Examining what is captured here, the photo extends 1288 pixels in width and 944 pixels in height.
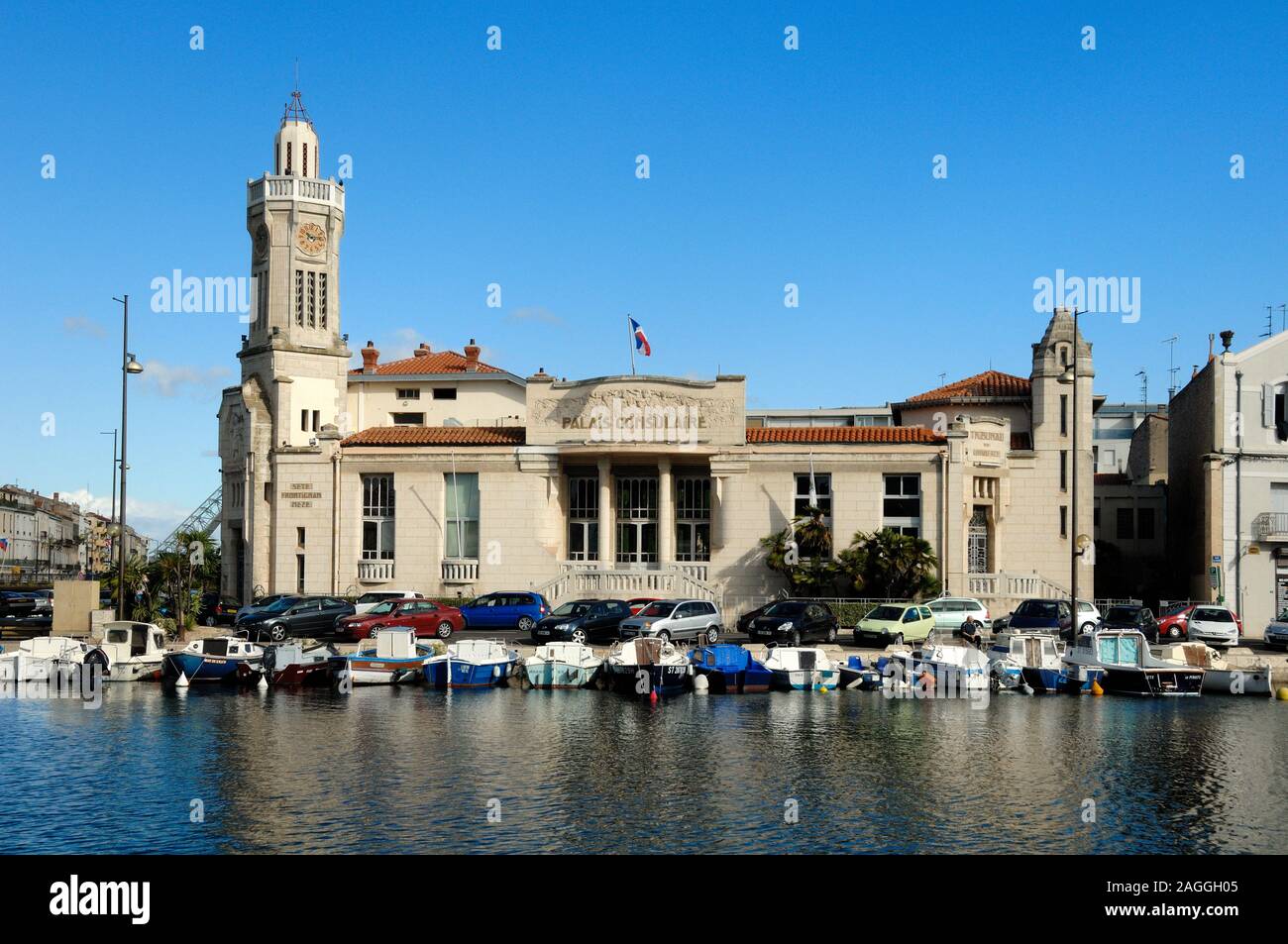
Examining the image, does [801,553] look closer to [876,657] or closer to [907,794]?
[876,657]

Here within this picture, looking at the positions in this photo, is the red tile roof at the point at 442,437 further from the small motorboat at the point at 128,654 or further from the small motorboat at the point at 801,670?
the small motorboat at the point at 801,670

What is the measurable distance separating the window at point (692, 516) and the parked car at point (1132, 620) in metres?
16.1

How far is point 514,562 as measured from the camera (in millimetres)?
50750

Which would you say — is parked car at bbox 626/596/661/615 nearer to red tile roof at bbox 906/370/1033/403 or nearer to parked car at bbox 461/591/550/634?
parked car at bbox 461/591/550/634

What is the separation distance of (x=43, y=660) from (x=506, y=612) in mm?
15608

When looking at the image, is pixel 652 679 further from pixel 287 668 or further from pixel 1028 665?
pixel 1028 665

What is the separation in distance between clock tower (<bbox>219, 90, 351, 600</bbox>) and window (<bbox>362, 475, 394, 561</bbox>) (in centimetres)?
160

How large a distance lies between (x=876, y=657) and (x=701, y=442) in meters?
14.3

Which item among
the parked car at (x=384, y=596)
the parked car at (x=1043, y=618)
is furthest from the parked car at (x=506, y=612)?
the parked car at (x=1043, y=618)

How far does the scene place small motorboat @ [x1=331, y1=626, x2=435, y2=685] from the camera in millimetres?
36406
